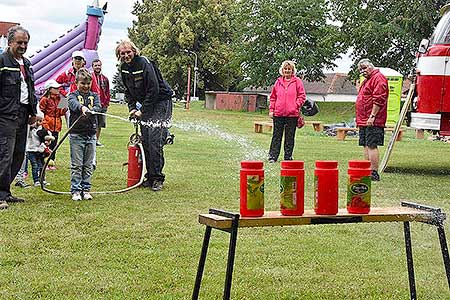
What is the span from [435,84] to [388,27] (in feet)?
105

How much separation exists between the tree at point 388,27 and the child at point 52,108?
33.9 meters

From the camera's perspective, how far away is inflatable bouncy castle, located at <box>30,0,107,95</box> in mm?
21188

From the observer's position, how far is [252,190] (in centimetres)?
455

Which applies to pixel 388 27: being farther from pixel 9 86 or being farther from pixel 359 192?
pixel 359 192

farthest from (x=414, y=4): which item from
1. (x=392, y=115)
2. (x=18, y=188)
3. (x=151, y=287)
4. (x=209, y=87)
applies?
(x=151, y=287)

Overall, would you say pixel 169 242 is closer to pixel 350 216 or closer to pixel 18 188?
pixel 350 216

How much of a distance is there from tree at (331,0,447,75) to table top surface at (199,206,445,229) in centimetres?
3918

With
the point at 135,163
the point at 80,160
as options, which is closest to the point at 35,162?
the point at 135,163

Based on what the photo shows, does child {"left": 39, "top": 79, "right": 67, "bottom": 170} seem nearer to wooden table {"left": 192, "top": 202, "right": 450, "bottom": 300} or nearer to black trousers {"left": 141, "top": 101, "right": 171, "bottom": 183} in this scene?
black trousers {"left": 141, "top": 101, "right": 171, "bottom": 183}

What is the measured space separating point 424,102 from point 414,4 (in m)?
31.6

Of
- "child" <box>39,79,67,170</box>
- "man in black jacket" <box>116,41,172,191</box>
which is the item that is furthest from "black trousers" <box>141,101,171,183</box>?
"child" <box>39,79,67,170</box>

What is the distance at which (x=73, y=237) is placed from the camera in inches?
279

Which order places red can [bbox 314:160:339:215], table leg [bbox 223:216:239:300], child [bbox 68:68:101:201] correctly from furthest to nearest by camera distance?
child [bbox 68:68:101:201] < red can [bbox 314:160:339:215] < table leg [bbox 223:216:239:300]

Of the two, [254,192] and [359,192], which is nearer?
[254,192]
